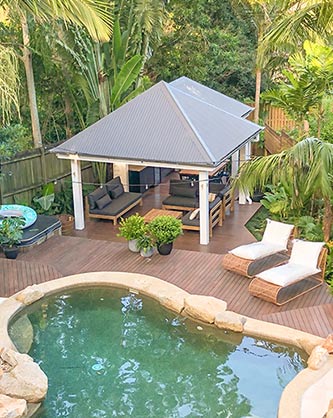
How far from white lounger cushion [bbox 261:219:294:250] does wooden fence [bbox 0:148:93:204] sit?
6634 mm

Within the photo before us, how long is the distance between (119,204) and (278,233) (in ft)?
16.8

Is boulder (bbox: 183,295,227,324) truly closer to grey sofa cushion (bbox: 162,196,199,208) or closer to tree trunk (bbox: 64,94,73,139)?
grey sofa cushion (bbox: 162,196,199,208)

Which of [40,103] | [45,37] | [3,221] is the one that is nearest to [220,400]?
[3,221]

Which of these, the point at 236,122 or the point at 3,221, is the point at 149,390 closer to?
the point at 3,221

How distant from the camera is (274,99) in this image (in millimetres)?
13812

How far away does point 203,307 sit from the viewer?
952 cm

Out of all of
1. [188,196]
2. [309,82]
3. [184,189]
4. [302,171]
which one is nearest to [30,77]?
[184,189]

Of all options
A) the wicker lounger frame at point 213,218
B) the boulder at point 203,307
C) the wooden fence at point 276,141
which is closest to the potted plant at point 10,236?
the wicker lounger frame at point 213,218

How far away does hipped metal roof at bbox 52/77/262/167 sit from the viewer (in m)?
13.1

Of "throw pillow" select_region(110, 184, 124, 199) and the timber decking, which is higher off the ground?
"throw pillow" select_region(110, 184, 124, 199)

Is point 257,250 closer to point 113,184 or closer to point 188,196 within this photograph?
point 188,196

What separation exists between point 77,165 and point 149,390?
767 cm

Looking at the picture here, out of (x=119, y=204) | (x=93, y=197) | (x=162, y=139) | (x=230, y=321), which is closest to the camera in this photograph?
(x=230, y=321)

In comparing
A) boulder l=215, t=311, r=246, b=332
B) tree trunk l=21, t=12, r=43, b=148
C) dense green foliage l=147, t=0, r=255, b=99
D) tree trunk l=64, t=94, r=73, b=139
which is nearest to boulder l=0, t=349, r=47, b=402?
boulder l=215, t=311, r=246, b=332
